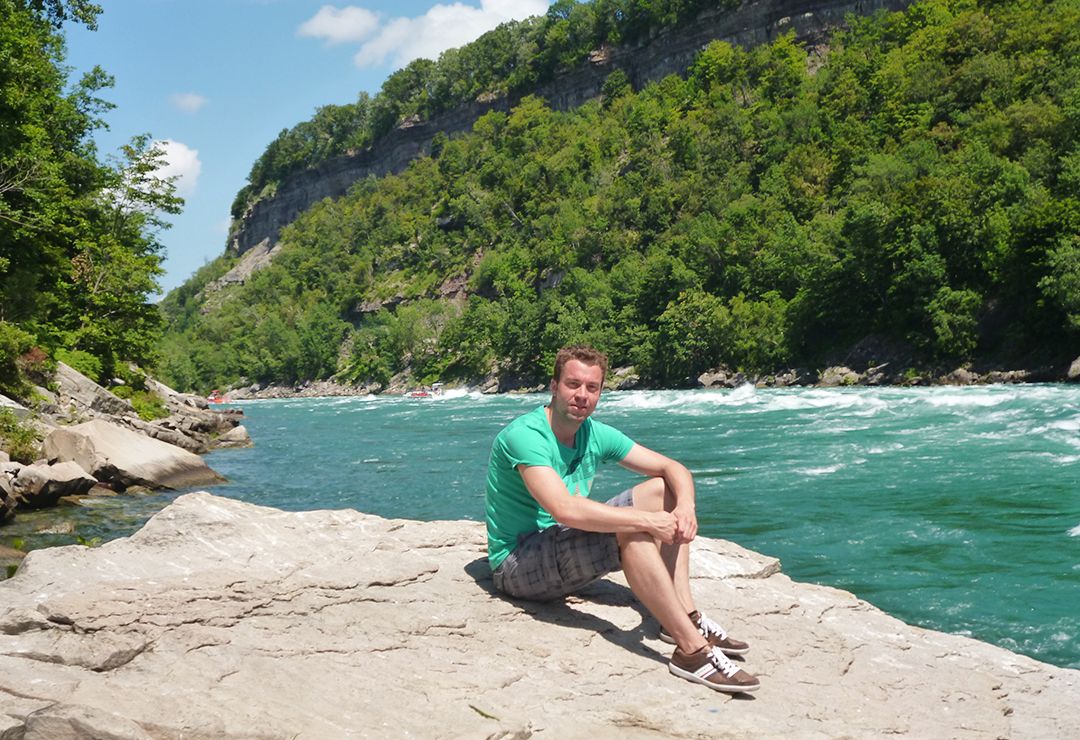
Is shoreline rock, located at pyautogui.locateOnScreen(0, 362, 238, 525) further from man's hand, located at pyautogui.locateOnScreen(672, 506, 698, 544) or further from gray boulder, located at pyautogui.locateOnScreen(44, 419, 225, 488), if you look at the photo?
man's hand, located at pyautogui.locateOnScreen(672, 506, 698, 544)

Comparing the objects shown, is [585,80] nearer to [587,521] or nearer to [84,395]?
[84,395]

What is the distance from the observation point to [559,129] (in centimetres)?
12419

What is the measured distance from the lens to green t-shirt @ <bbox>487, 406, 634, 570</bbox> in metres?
5.15

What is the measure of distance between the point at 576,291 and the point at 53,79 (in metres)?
62.2

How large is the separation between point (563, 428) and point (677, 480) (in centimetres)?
68

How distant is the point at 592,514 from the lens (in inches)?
188

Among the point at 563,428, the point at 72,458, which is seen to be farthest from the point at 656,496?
the point at 72,458

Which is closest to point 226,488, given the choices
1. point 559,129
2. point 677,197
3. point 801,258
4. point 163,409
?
point 163,409

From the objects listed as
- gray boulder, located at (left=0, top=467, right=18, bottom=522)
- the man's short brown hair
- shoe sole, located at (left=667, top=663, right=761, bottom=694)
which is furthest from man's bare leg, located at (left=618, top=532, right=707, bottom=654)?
gray boulder, located at (left=0, top=467, right=18, bottom=522)

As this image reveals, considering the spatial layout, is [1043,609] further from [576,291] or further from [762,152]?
[762,152]

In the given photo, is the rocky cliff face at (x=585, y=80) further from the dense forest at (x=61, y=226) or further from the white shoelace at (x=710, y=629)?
the white shoelace at (x=710, y=629)

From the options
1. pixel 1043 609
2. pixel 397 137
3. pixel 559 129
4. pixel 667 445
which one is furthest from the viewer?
pixel 397 137

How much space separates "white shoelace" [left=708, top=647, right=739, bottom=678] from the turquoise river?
1.24m

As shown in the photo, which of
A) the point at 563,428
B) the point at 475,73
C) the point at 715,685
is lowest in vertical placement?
the point at 715,685
